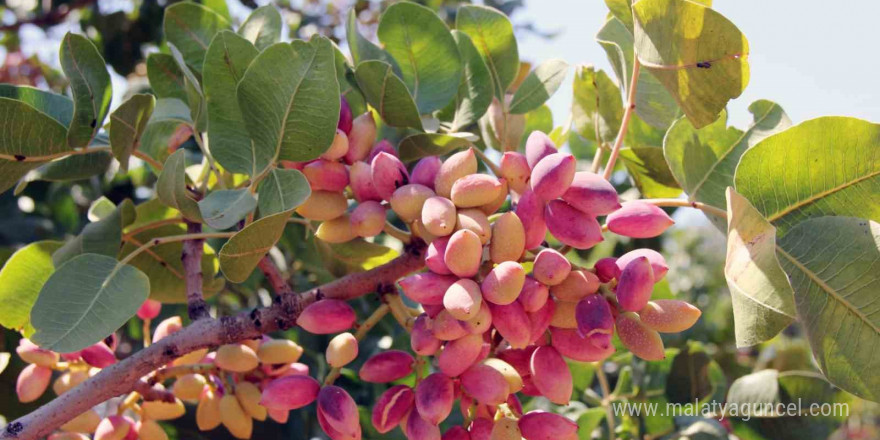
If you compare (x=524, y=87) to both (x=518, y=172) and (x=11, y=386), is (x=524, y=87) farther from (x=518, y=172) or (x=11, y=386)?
(x=11, y=386)

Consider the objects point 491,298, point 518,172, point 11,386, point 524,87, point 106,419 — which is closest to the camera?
point 491,298

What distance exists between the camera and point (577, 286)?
749mm

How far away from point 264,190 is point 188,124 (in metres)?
0.27

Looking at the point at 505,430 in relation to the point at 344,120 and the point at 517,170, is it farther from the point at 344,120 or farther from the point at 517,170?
the point at 344,120

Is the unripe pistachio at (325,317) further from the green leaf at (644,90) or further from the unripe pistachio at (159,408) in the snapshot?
the green leaf at (644,90)

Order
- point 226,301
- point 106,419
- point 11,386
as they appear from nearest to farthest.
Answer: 1. point 106,419
2. point 11,386
3. point 226,301

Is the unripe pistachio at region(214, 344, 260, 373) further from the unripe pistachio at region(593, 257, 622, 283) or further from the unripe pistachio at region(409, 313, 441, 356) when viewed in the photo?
the unripe pistachio at region(593, 257, 622, 283)

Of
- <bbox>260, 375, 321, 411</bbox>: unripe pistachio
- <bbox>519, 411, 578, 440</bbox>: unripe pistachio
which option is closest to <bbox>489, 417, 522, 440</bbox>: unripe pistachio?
<bbox>519, 411, 578, 440</bbox>: unripe pistachio

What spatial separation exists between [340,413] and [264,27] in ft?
1.80

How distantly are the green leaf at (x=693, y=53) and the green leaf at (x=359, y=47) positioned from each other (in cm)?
39

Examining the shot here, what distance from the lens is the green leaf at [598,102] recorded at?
1.08 m

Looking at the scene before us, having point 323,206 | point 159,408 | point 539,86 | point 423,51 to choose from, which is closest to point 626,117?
point 539,86

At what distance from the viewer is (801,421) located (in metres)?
1.23

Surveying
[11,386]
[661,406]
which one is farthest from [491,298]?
[11,386]
